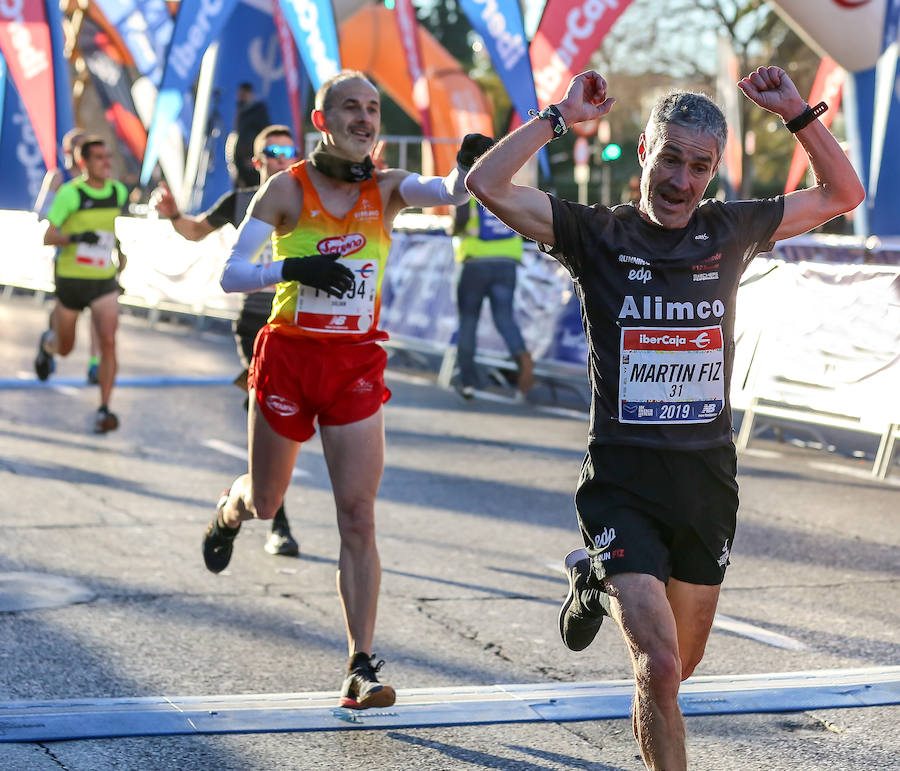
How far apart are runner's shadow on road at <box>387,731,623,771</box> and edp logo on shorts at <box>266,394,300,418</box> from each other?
51.3 inches

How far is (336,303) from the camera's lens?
5.27m

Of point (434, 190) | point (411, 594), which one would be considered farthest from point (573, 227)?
point (411, 594)

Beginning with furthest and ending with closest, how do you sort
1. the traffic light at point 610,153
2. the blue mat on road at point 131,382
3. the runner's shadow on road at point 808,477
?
the blue mat on road at point 131,382
the runner's shadow on road at point 808,477
the traffic light at point 610,153

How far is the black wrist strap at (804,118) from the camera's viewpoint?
3871mm

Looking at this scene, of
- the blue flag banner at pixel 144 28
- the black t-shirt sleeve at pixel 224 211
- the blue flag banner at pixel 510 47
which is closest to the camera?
the black t-shirt sleeve at pixel 224 211

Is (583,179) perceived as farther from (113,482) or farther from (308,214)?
(308,214)

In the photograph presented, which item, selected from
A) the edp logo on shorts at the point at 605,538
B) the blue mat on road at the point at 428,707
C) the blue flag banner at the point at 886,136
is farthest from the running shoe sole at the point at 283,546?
the blue flag banner at the point at 886,136

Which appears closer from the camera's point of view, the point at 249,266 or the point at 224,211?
the point at 249,266

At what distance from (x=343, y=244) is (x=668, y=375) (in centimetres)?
181

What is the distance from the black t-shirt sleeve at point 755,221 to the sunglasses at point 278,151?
11.6 feet

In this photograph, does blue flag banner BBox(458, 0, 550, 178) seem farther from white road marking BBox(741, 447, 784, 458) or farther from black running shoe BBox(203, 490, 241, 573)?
black running shoe BBox(203, 490, 241, 573)

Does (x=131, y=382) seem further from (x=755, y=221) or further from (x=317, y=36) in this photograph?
(x=755, y=221)

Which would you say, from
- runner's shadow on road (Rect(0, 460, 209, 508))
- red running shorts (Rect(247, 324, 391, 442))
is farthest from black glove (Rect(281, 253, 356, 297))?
runner's shadow on road (Rect(0, 460, 209, 508))

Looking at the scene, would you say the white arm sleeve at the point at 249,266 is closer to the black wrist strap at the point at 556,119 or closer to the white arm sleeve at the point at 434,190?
the white arm sleeve at the point at 434,190
